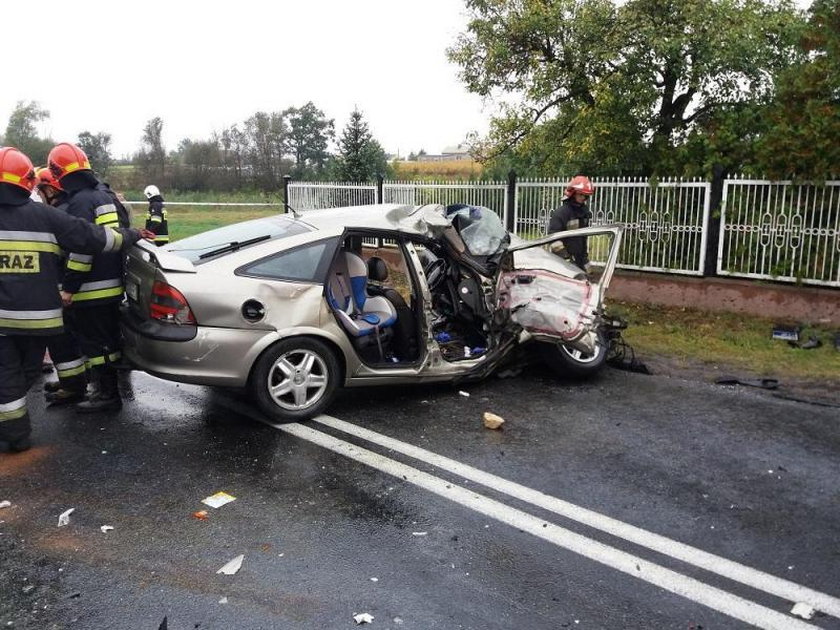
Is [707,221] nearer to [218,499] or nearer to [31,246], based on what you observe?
[218,499]

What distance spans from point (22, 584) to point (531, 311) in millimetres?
3884

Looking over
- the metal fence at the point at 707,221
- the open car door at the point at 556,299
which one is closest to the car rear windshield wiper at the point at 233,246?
the open car door at the point at 556,299

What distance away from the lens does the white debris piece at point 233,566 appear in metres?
3.19

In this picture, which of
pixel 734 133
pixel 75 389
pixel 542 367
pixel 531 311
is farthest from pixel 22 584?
pixel 734 133

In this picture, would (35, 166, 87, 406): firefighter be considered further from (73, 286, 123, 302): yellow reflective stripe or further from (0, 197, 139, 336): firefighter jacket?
(0, 197, 139, 336): firefighter jacket

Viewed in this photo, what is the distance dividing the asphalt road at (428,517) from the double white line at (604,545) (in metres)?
0.01

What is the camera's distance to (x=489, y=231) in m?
6.05

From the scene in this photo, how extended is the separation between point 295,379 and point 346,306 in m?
0.81

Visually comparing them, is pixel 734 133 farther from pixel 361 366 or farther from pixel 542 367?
pixel 361 366

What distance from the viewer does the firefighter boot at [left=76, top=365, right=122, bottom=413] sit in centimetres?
530

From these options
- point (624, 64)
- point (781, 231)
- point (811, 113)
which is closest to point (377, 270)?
point (781, 231)

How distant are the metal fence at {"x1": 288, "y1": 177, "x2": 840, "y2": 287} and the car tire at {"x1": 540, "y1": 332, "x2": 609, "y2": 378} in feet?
12.2

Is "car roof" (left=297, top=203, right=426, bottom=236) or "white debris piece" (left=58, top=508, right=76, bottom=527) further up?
"car roof" (left=297, top=203, right=426, bottom=236)

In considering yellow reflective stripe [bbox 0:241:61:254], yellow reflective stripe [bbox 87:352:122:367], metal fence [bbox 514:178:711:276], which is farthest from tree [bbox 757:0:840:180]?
yellow reflective stripe [bbox 0:241:61:254]
